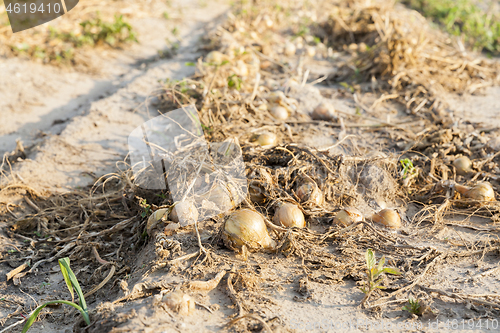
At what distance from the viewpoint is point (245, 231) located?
2.00 m

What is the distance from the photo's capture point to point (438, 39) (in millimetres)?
6344

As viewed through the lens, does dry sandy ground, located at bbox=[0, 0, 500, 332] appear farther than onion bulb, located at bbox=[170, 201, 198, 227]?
No

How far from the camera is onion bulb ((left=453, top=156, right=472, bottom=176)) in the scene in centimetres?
296

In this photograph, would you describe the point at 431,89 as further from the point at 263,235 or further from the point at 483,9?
the point at 483,9

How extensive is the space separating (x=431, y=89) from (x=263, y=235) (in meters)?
3.34

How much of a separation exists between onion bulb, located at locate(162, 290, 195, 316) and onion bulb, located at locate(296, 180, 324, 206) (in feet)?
3.54

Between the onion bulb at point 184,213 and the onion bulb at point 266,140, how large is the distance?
96 cm

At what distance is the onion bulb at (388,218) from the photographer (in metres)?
Result: 2.41

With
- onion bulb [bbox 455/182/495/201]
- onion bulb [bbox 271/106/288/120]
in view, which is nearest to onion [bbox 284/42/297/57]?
onion bulb [bbox 271/106/288/120]

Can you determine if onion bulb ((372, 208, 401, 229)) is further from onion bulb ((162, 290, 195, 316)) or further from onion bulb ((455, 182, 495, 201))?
onion bulb ((162, 290, 195, 316))

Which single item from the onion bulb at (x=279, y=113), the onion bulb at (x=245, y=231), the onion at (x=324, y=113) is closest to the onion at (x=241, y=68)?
the onion bulb at (x=279, y=113)

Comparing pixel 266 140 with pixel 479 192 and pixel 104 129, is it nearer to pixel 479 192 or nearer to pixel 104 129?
pixel 479 192

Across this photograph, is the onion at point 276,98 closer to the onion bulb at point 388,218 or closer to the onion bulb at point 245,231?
the onion bulb at point 388,218

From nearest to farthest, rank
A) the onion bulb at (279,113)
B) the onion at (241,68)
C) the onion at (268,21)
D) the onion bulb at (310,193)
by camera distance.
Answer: the onion bulb at (310,193), the onion bulb at (279,113), the onion at (241,68), the onion at (268,21)
